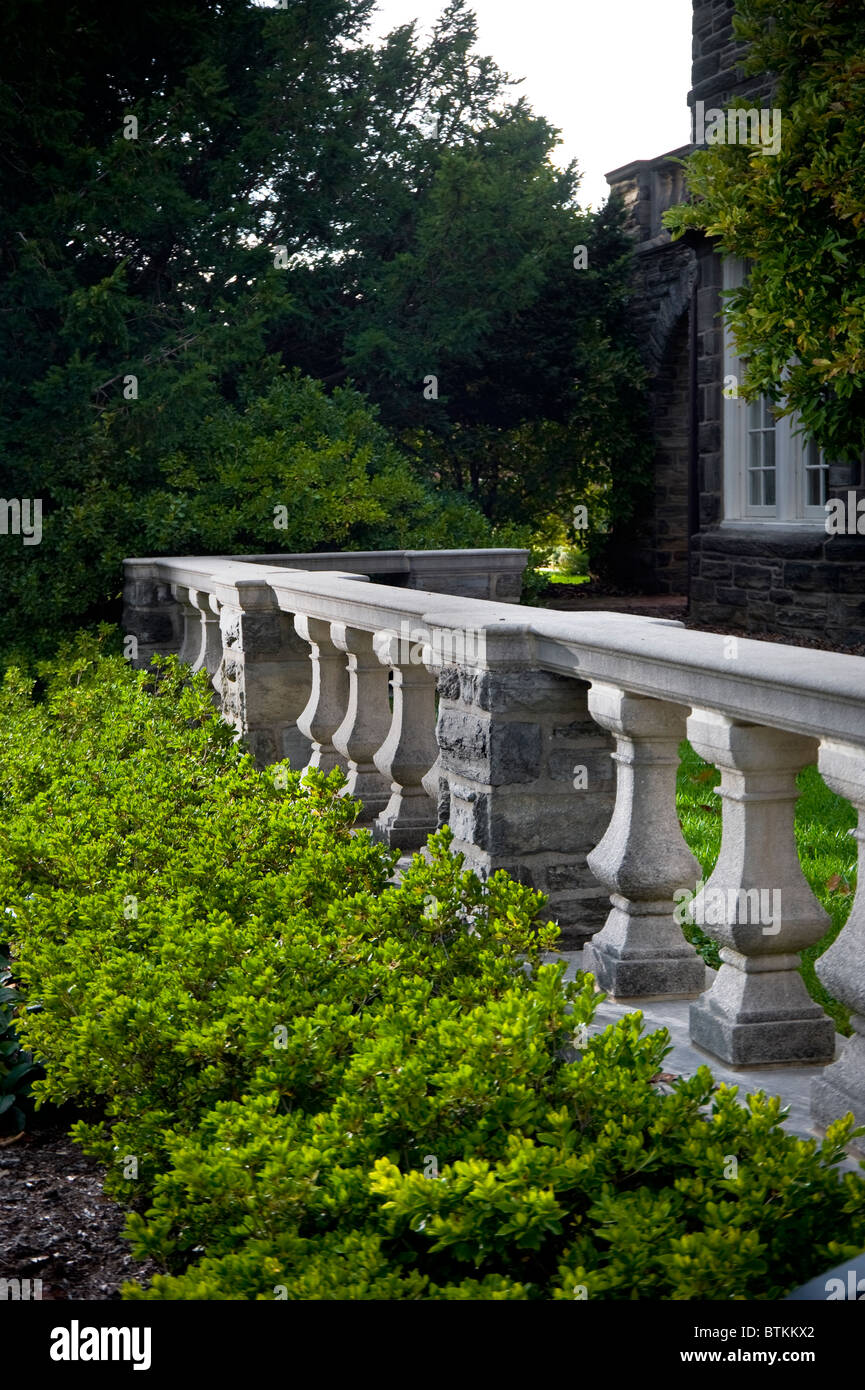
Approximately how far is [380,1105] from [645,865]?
140 centimetres

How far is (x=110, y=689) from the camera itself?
8242 mm

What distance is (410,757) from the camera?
5301 mm

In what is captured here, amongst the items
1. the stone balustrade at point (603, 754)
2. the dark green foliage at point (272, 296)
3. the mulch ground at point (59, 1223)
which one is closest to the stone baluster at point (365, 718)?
the stone balustrade at point (603, 754)

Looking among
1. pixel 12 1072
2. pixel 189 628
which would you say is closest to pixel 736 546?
pixel 189 628

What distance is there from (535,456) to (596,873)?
588 inches

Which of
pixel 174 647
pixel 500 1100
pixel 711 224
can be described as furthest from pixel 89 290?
pixel 500 1100

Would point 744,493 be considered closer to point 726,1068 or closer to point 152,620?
point 152,620

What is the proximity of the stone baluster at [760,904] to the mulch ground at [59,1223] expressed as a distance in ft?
4.53

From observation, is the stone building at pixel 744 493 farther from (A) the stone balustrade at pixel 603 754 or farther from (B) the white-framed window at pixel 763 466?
(A) the stone balustrade at pixel 603 754

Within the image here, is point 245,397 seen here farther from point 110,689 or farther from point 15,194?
point 110,689

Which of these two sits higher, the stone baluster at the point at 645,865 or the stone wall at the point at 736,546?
the stone wall at the point at 736,546

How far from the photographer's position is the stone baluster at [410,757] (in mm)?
5227

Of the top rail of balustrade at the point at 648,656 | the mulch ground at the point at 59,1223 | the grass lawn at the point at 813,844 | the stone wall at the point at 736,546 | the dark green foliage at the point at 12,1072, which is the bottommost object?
the mulch ground at the point at 59,1223
